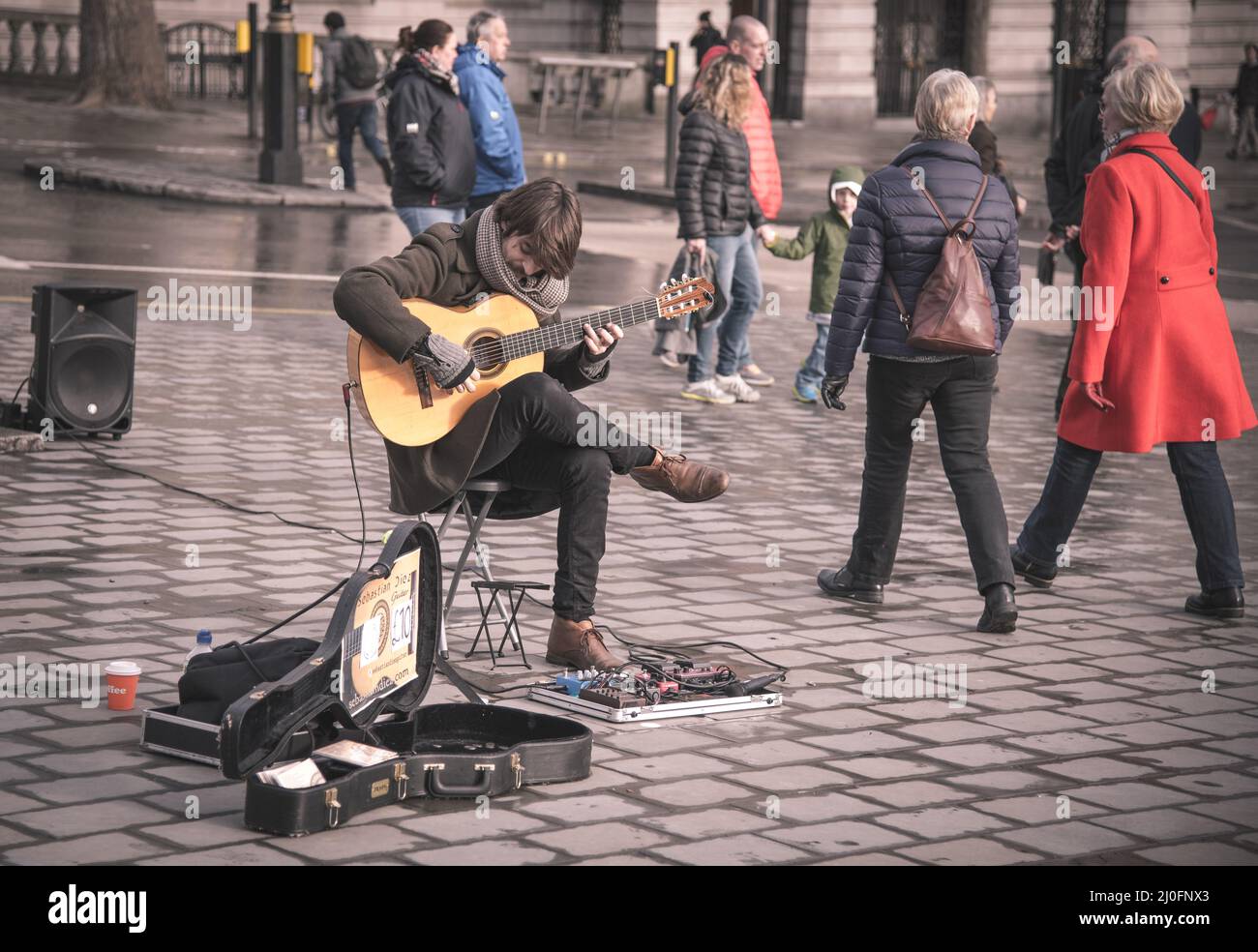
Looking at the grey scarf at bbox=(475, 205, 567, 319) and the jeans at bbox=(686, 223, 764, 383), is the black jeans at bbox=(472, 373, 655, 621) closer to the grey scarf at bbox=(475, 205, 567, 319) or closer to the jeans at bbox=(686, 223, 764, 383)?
the grey scarf at bbox=(475, 205, 567, 319)

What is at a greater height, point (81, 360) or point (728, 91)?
point (728, 91)

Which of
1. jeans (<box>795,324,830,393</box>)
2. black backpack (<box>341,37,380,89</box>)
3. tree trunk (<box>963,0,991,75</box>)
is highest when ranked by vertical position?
tree trunk (<box>963,0,991,75</box>)

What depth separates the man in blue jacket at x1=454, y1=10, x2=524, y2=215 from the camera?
447 inches

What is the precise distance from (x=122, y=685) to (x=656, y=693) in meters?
1.50

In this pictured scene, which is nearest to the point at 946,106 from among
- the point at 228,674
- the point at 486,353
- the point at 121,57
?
the point at 486,353

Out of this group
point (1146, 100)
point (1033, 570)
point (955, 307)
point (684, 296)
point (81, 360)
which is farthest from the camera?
point (81, 360)

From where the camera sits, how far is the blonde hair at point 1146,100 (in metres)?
7.15

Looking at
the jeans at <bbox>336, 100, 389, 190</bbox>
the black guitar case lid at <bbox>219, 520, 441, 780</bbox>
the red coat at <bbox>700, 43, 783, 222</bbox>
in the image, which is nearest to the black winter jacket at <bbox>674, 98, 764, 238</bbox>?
the red coat at <bbox>700, 43, 783, 222</bbox>

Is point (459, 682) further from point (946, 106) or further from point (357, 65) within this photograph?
point (357, 65)

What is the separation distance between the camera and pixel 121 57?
29594mm

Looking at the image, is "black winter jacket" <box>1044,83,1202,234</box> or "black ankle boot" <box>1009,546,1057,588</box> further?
"black winter jacket" <box>1044,83,1202,234</box>

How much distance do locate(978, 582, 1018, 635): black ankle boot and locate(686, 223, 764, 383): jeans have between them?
4506 mm
